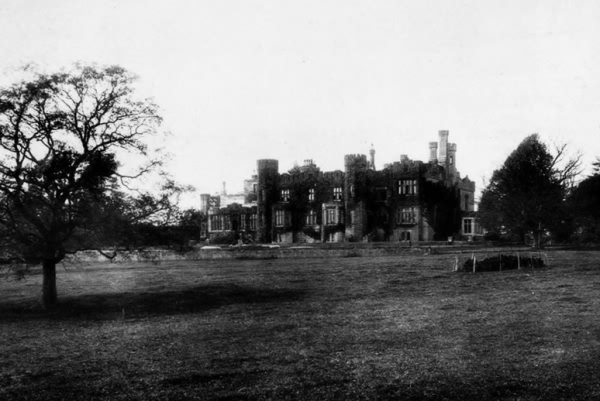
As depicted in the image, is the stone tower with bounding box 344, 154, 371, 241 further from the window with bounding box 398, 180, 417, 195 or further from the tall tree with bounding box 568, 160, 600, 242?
the tall tree with bounding box 568, 160, 600, 242

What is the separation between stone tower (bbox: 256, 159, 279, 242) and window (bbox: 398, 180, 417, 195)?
13.7m

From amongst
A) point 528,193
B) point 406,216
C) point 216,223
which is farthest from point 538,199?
point 216,223

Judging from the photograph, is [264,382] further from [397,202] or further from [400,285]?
[397,202]

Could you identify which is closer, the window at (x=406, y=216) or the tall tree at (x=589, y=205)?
the tall tree at (x=589, y=205)

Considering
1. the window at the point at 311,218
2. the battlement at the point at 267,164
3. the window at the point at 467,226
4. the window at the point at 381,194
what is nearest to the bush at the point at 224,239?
the battlement at the point at 267,164

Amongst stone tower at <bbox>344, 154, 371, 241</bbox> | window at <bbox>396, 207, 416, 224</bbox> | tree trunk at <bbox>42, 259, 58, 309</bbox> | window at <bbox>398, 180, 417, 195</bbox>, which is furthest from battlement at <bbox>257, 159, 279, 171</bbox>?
tree trunk at <bbox>42, 259, 58, 309</bbox>

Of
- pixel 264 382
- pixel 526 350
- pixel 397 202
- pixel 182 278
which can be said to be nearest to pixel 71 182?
pixel 182 278

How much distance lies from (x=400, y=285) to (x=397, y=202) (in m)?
34.4

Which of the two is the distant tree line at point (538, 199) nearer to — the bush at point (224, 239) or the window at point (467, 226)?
the window at point (467, 226)

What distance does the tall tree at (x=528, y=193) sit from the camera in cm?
4278

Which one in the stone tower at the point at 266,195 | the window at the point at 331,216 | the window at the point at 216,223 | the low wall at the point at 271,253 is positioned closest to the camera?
the low wall at the point at 271,253

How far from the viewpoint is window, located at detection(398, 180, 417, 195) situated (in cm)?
5624

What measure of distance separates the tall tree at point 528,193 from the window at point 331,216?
49.2ft

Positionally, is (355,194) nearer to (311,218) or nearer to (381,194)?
(381,194)
